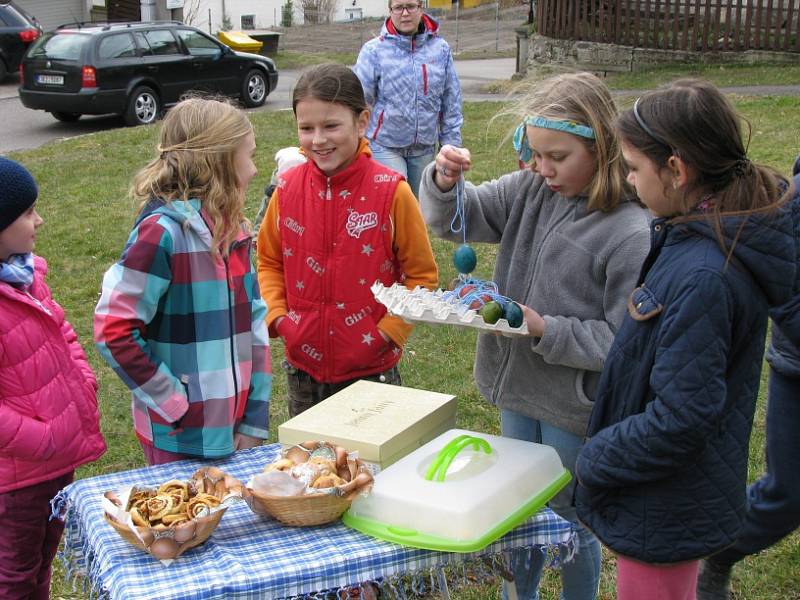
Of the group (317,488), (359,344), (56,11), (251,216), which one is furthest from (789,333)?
(56,11)

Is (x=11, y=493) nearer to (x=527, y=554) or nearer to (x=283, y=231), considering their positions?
(x=283, y=231)

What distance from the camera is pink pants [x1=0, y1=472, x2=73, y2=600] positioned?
2.60m

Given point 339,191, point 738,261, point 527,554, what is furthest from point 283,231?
point 738,261

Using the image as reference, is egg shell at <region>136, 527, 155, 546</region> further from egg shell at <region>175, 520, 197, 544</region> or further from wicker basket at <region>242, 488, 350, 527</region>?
wicker basket at <region>242, 488, 350, 527</region>

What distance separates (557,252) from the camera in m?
2.55

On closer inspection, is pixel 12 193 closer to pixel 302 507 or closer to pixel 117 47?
pixel 302 507

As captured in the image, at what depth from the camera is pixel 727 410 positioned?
6.72 feet

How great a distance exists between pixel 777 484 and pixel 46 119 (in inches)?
523

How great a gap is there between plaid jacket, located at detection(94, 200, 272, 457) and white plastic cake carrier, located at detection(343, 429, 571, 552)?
64cm

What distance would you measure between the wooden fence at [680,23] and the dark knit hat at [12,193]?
51.6 ft

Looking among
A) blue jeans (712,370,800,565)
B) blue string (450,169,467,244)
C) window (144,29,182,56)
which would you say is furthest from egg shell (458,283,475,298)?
window (144,29,182,56)

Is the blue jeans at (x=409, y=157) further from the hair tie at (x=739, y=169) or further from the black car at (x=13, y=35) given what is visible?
the black car at (x=13, y=35)

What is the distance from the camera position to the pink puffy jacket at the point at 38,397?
2.51 metres

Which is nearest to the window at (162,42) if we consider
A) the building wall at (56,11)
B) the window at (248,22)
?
the building wall at (56,11)
